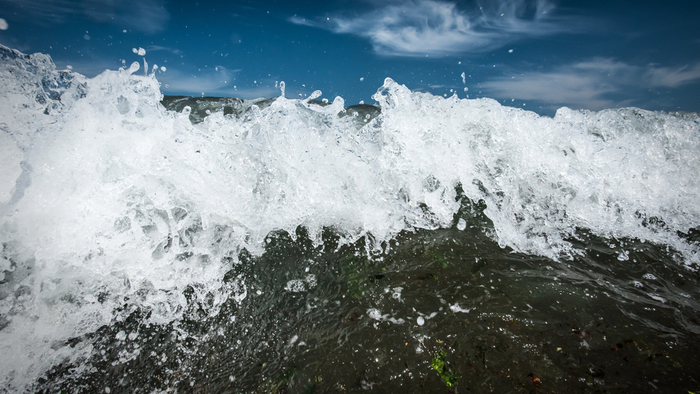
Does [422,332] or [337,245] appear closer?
[422,332]

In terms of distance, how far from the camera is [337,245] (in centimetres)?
297

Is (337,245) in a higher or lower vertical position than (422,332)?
higher

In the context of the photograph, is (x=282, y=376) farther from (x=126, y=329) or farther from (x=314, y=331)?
(x=126, y=329)

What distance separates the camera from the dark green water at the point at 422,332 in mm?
1741

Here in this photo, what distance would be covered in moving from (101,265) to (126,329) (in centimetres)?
80

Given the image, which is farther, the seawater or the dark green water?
the seawater

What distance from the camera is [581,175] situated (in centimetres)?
399

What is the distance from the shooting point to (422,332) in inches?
77.5

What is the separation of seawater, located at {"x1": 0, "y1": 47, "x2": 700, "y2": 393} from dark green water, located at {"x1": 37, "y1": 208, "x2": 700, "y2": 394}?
1 centimetres

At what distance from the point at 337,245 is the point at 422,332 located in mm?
1230

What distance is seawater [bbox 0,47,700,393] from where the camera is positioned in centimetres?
188

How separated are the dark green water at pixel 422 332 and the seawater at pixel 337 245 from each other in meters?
0.01

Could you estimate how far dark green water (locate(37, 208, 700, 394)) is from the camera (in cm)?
174

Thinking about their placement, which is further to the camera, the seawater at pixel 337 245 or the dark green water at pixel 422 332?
the seawater at pixel 337 245
